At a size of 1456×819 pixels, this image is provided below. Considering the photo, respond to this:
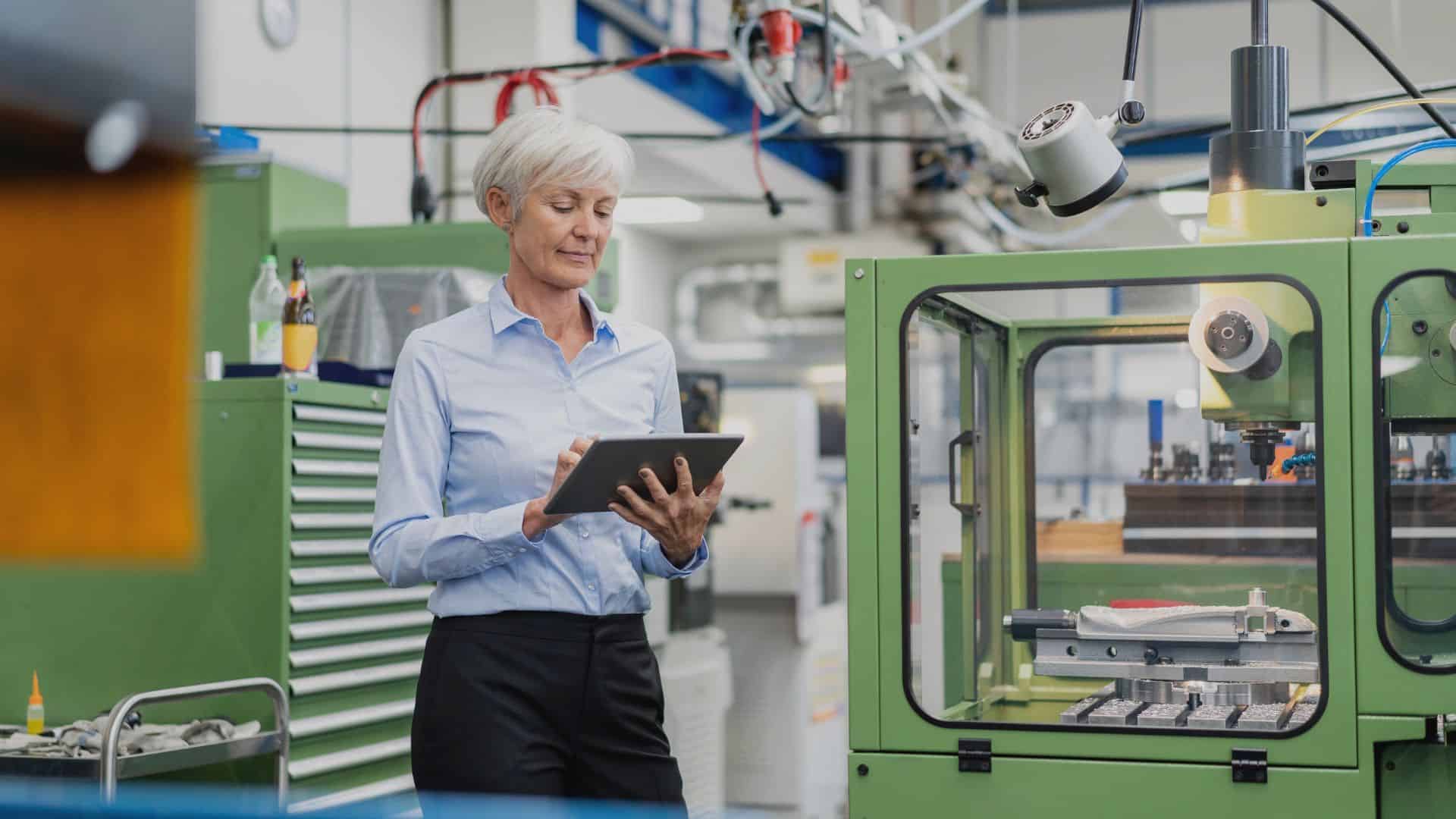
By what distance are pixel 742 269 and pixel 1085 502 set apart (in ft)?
24.6

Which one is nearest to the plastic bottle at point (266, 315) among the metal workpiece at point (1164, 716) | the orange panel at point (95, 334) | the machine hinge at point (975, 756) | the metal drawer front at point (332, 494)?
the orange panel at point (95, 334)

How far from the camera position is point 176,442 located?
104 inches

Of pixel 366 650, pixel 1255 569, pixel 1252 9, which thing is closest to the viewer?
pixel 1252 9

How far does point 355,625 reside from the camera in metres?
2.85

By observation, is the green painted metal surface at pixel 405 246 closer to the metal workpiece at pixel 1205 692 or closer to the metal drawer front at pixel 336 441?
the metal drawer front at pixel 336 441

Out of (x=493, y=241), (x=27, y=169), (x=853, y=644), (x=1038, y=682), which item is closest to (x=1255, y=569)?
(x=1038, y=682)

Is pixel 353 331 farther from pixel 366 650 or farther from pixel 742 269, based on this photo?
pixel 742 269

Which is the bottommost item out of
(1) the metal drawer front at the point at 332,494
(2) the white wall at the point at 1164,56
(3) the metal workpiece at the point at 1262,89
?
(1) the metal drawer front at the point at 332,494

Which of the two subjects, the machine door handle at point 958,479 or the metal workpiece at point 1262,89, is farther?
the machine door handle at point 958,479

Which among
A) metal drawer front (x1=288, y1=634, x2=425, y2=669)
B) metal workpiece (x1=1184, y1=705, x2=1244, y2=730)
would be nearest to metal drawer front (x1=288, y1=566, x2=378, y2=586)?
A: metal drawer front (x1=288, y1=634, x2=425, y2=669)

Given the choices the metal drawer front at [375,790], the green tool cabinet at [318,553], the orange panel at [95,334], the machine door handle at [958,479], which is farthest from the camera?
the orange panel at [95,334]

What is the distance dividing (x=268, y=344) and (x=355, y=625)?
58 centimetres

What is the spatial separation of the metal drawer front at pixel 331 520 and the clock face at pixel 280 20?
7.02ft

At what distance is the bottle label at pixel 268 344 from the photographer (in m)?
2.89
